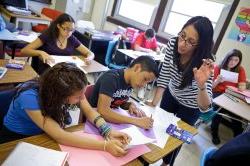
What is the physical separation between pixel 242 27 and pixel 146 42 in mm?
1641

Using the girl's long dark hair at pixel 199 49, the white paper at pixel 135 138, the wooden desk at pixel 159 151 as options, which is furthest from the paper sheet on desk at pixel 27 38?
the wooden desk at pixel 159 151

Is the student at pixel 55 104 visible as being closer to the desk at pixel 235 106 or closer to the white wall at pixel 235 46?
the desk at pixel 235 106

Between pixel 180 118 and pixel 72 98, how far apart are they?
3.08 ft

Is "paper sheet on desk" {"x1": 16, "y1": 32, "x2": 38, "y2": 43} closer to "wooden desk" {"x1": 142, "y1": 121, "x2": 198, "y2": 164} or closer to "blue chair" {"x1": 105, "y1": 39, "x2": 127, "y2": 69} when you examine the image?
"blue chair" {"x1": 105, "y1": 39, "x2": 127, "y2": 69}

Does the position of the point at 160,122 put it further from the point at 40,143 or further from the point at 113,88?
the point at 40,143

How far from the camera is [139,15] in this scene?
5.16 meters

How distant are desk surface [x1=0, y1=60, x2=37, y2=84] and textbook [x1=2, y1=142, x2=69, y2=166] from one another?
0.88 metres

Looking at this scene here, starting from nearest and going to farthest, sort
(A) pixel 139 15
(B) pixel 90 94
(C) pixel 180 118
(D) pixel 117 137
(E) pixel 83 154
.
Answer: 1. (E) pixel 83 154
2. (D) pixel 117 137
3. (B) pixel 90 94
4. (C) pixel 180 118
5. (A) pixel 139 15

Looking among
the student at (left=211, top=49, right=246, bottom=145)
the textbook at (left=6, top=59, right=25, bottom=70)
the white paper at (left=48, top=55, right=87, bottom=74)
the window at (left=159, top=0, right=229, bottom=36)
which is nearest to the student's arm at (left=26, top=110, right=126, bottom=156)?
the textbook at (left=6, top=59, right=25, bottom=70)

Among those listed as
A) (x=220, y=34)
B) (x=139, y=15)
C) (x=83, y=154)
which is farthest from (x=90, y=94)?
(x=139, y=15)

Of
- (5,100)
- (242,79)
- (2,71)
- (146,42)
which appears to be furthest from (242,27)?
(5,100)

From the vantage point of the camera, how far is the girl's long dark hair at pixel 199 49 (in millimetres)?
1381

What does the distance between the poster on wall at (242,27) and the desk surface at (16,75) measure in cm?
330

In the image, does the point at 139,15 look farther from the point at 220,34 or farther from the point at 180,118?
the point at 180,118
